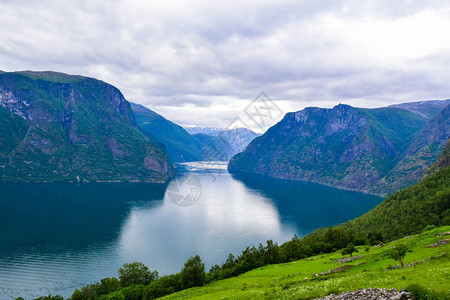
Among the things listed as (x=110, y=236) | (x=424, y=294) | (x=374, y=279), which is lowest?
(x=110, y=236)

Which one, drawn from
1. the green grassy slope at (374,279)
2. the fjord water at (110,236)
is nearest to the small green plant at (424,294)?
the green grassy slope at (374,279)

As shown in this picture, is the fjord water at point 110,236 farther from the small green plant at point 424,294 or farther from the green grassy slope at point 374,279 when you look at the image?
the small green plant at point 424,294

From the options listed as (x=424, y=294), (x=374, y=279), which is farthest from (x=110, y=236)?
(x=424, y=294)

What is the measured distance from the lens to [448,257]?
32.2m

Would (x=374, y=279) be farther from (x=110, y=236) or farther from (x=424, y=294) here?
(x=110, y=236)

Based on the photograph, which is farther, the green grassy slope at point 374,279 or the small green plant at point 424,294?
the green grassy slope at point 374,279

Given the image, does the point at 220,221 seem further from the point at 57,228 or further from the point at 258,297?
the point at 258,297

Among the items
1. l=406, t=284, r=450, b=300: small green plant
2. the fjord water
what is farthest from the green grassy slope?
the fjord water

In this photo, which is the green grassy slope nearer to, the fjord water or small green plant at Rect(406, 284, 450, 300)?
small green plant at Rect(406, 284, 450, 300)

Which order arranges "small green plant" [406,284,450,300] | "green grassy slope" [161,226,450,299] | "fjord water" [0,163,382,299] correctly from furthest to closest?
"fjord water" [0,163,382,299] → "green grassy slope" [161,226,450,299] → "small green plant" [406,284,450,300]

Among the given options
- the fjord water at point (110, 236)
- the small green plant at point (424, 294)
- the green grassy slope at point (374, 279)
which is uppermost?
the small green plant at point (424, 294)

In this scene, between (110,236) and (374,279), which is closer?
(374,279)

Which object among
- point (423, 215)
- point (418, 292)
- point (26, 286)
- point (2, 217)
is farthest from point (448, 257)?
point (2, 217)

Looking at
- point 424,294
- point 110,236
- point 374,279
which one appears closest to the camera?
point 424,294
